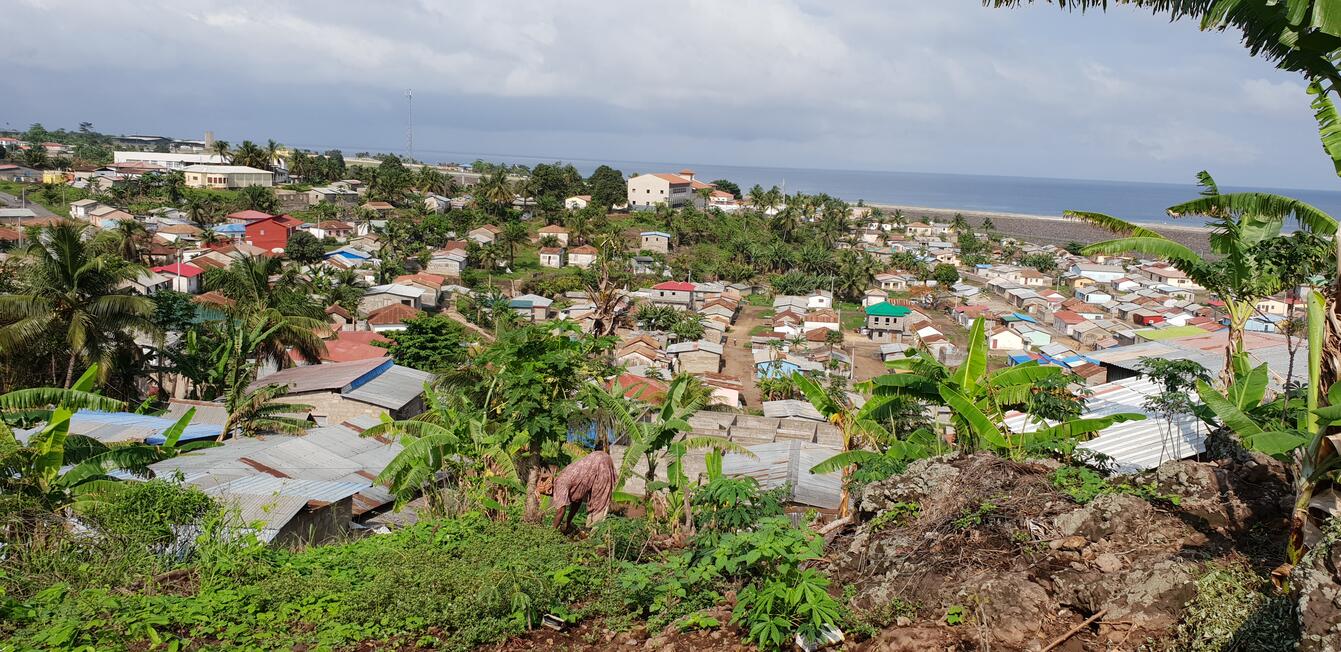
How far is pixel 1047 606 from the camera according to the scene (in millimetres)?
5152

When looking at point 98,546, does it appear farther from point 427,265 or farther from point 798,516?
point 427,265

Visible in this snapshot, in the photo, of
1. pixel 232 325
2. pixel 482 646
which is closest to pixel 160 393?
pixel 232 325

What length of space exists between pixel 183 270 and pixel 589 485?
43011 mm

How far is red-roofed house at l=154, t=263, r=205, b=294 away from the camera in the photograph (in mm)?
42031

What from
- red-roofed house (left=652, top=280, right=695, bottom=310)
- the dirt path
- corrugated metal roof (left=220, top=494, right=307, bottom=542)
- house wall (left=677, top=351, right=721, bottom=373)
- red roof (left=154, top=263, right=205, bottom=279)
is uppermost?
corrugated metal roof (left=220, top=494, right=307, bottom=542)

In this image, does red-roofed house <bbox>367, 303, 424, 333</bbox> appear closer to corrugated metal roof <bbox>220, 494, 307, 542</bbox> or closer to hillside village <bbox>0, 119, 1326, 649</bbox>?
hillside village <bbox>0, 119, 1326, 649</bbox>

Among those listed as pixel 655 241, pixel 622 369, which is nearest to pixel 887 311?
pixel 655 241

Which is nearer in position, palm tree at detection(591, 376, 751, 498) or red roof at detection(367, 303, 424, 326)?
palm tree at detection(591, 376, 751, 498)

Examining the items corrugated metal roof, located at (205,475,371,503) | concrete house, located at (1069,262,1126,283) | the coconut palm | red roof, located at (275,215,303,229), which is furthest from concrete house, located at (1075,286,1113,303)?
corrugated metal roof, located at (205,475,371,503)

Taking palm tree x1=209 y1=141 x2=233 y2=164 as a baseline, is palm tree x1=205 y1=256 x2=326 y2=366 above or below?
below

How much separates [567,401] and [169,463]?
5.77 m

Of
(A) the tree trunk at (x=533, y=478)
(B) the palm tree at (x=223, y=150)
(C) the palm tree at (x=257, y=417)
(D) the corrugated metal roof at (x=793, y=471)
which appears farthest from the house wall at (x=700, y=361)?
(B) the palm tree at (x=223, y=150)

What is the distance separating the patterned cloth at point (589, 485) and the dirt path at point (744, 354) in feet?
77.7

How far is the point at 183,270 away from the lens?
142ft
